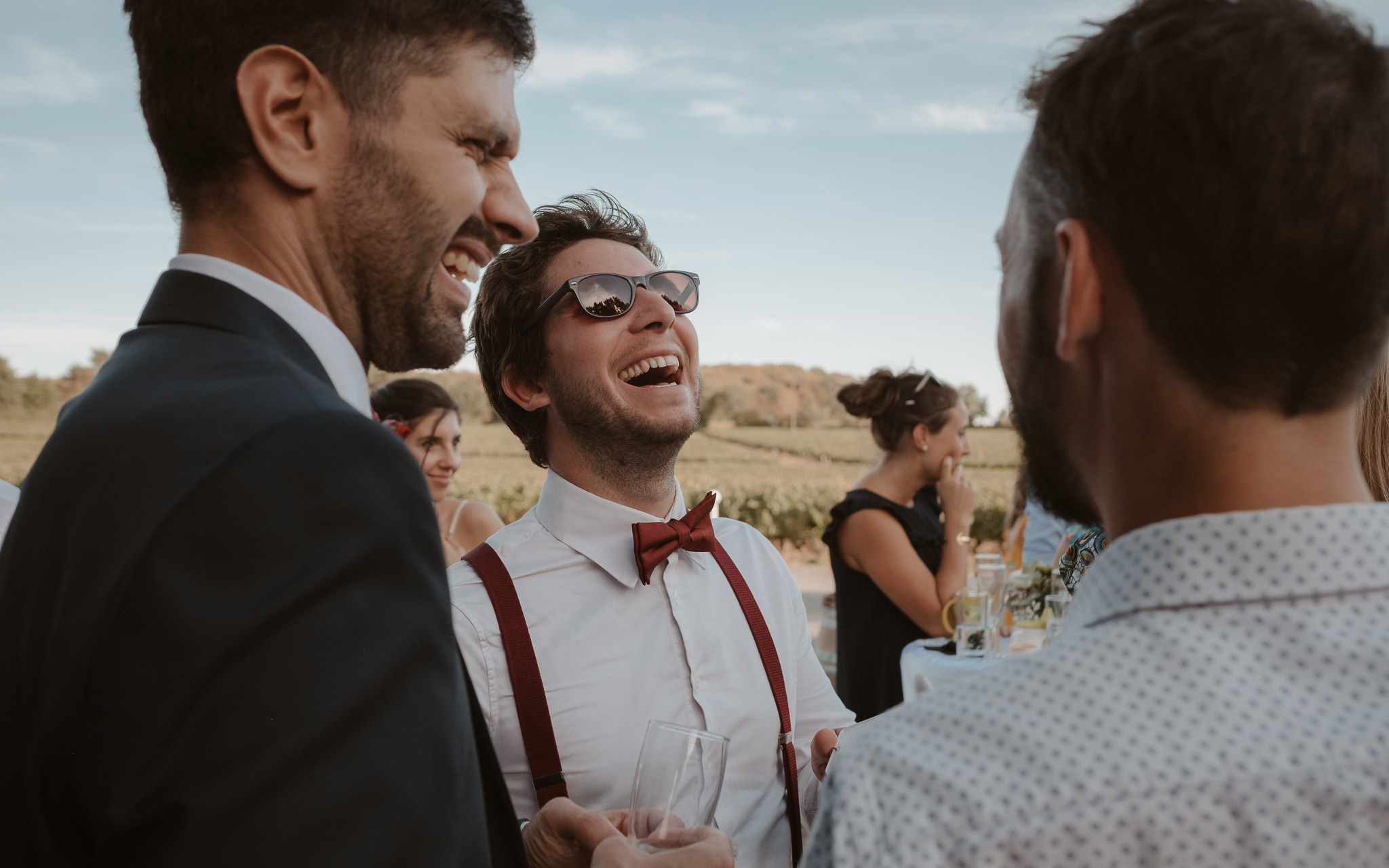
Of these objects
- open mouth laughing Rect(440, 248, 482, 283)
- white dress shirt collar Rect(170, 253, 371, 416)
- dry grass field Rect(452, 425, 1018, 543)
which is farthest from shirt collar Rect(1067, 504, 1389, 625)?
dry grass field Rect(452, 425, 1018, 543)

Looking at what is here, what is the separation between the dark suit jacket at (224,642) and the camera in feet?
2.65

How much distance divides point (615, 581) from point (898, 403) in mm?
3278

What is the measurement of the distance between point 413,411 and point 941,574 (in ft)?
11.4

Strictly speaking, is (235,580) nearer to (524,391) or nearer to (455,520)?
(524,391)

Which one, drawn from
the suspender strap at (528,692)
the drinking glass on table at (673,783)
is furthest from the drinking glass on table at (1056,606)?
the drinking glass on table at (673,783)

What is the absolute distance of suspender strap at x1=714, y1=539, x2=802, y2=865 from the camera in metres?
2.09

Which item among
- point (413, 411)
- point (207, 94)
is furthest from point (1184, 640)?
point (413, 411)

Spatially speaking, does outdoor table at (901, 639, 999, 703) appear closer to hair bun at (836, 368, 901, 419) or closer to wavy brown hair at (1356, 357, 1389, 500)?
hair bun at (836, 368, 901, 419)

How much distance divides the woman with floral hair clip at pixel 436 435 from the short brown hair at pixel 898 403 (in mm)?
2571

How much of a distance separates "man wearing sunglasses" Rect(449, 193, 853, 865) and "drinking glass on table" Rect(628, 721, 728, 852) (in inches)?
18.3

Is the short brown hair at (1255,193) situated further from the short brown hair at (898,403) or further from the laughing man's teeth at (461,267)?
the short brown hair at (898,403)

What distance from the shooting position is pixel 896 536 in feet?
15.1

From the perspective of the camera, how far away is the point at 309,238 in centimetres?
116

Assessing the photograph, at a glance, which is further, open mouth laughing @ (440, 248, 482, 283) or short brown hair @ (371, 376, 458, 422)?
short brown hair @ (371, 376, 458, 422)
